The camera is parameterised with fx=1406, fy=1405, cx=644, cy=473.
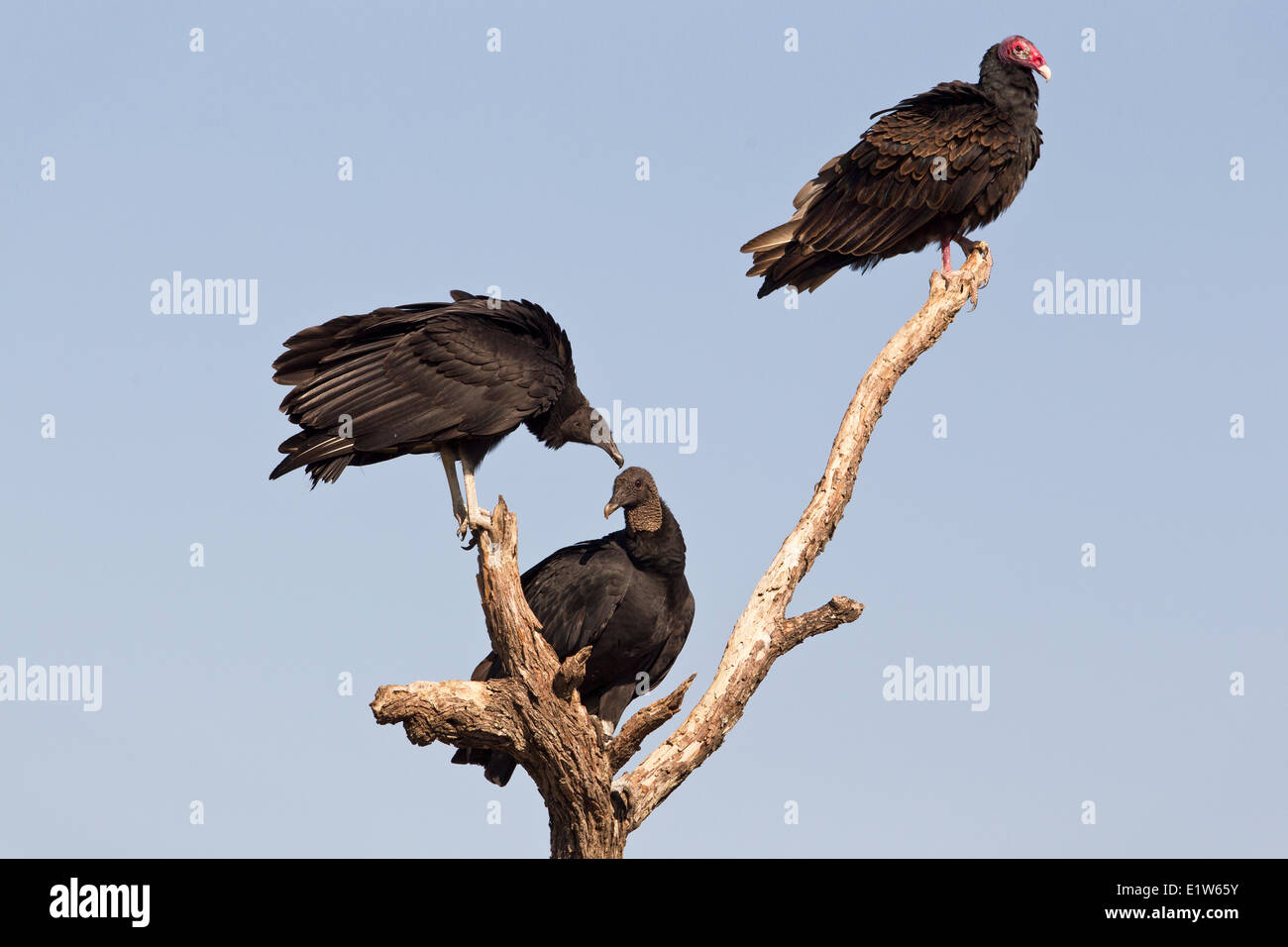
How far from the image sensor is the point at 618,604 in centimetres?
604

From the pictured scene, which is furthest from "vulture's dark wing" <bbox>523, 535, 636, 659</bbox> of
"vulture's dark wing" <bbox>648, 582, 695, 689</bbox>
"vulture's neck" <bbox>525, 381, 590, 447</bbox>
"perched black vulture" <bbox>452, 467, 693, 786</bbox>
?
"vulture's neck" <bbox>525, 381, 590, 447</bbox>

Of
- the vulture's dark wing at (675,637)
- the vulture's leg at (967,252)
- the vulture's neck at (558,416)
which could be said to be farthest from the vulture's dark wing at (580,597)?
the vulture's leg at (967,252)

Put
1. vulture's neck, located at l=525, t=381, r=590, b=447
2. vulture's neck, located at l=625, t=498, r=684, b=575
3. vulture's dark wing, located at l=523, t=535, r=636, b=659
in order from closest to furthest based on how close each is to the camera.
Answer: vulture's dark wing, located at l=523, t=535, r=636, b=659 → vulture's neck, located at l=625, t=498, r=684, b=575 → vulture's neck, located at l=525, t=381, r=590, b=447

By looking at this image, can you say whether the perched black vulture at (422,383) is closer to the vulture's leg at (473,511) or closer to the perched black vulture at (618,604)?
the vulture's leg at (473,511)

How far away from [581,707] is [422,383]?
5.34 ft

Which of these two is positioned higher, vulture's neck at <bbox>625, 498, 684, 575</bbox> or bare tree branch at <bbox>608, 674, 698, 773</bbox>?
vulture's neck at <bbox>625, 498, 684, 575</bbox>

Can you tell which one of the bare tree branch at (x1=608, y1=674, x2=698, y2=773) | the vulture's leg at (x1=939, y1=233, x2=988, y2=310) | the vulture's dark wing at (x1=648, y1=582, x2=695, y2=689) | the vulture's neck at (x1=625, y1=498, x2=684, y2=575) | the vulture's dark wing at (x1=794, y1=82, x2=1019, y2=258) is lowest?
the bare tree branch at (x1=608, y1=674, x2=698, y2=773)

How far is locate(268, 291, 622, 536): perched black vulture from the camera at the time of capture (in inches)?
239

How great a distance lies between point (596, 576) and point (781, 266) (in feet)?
7.65

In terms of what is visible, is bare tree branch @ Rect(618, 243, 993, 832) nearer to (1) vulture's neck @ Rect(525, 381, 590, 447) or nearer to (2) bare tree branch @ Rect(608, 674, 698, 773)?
(2) bare tree branch @ Rect(608, 674, 698, 773)

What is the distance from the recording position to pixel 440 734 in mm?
5586

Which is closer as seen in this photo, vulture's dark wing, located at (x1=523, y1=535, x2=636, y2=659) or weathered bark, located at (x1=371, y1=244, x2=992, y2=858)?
weathered bark, located at (x1=371, y1=244, x2=992, y2=858)

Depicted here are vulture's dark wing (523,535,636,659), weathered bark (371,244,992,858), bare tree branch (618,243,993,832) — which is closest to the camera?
weathered bark (371,244,992,858)

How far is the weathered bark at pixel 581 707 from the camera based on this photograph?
5.53m
